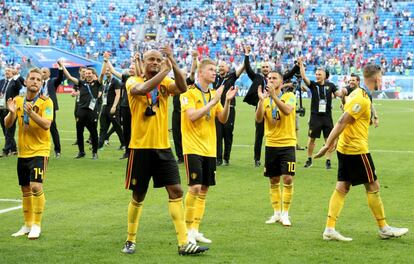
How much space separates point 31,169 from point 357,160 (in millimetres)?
4101

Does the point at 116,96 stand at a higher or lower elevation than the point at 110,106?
higher

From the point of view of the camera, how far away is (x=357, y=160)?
9672 mm

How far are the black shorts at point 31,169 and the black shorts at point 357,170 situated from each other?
149 inches

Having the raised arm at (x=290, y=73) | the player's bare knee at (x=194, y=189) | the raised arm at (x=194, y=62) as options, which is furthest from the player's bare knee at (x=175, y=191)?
the raised arm at (x=290, y=73)

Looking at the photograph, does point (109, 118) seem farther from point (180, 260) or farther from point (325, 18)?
point (325, 18)

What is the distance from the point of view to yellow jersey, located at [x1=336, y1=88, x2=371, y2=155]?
958 centimetres

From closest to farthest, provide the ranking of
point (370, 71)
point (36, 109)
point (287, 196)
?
point (370, 71), point (36, 109), point (287, 196)

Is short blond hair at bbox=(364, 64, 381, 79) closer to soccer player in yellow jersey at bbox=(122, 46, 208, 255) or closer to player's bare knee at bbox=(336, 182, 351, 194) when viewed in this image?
player's bare knee at bbox=(336, 182, 351, 194)

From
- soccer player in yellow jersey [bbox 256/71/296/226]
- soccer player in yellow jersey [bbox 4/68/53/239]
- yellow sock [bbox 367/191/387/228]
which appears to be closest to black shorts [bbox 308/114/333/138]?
soccer player in yellow jersey [bbox 256/71/296/226]

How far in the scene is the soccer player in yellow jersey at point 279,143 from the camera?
10.9m

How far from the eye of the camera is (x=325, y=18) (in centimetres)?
6519

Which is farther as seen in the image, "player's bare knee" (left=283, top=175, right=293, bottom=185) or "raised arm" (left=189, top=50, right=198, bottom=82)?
"raised arm" (left=189, top=50, right=198, bottom=82)

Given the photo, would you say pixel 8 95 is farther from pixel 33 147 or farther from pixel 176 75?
pixel 176 75

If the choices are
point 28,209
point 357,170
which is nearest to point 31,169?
point 28,209
